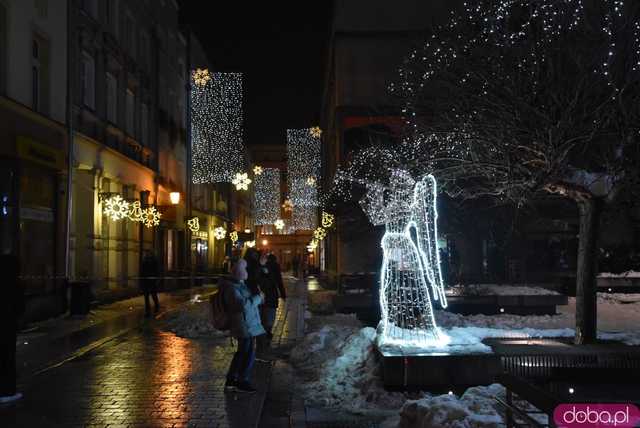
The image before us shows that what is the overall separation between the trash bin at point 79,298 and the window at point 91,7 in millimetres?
8575

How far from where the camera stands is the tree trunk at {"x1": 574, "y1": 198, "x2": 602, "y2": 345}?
34.1ft

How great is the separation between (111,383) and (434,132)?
256 inches

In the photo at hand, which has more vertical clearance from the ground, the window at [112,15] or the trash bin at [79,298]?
the window at [112,15]

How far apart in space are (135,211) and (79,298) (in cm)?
678

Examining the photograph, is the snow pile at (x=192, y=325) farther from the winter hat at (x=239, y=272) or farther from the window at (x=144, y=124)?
the window at (x=144, y=124)

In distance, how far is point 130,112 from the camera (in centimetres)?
2648

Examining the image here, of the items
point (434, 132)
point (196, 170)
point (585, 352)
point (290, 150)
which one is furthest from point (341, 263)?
point (585, 352)

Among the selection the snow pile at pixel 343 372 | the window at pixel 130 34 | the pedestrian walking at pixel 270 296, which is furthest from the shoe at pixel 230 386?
the window at pixel 130 34

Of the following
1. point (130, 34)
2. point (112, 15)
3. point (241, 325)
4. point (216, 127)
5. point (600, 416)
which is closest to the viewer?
point (600, 416)

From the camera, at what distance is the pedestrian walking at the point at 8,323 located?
8.02 meters

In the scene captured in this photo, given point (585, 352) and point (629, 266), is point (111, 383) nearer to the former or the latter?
point (585, 352)

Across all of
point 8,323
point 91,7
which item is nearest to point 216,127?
point 91,7

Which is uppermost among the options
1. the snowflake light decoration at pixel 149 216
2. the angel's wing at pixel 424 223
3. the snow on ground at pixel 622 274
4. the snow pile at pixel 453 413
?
the snowflake light decoration at pixel 149 216

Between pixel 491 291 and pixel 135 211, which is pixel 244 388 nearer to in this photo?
pixel 491 291
